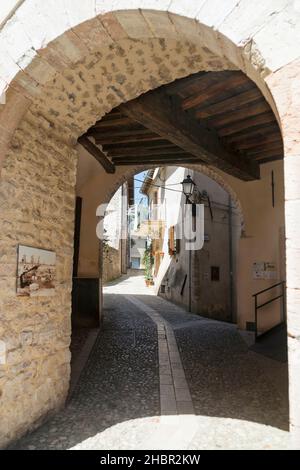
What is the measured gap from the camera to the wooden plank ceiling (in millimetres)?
3881

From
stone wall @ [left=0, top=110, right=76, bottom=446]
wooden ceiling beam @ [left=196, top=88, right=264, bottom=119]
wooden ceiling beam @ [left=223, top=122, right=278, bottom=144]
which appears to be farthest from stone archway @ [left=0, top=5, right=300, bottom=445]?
wooden ceiling beam @ [left=223, top=122, right=278, bottom=144]

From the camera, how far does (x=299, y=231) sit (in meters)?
1.84

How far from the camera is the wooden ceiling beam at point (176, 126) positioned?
3.91 metres

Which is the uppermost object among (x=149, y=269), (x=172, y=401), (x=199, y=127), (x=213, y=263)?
(x=199, y=127)

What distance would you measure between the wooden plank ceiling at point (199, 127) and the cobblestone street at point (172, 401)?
3.10 metres

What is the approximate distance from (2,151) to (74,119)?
0.93 m

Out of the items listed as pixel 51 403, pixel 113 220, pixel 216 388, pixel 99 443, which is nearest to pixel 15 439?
pixel 51 403

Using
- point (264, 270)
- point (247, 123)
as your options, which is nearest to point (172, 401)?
point (247, 123)

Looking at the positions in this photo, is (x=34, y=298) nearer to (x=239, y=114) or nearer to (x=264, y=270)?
(x=239, y=114)

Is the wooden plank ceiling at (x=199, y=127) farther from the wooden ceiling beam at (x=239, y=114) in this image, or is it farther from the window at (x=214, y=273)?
the window at (x=214, y=273)

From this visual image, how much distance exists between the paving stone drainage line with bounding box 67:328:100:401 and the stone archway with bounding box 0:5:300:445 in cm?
63

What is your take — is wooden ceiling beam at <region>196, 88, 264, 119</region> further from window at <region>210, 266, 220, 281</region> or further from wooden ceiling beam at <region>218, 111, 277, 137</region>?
window at <region>210, 266, 220, 281</region>

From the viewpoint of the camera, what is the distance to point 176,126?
427cm

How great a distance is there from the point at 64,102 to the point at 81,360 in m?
A: 3.45
